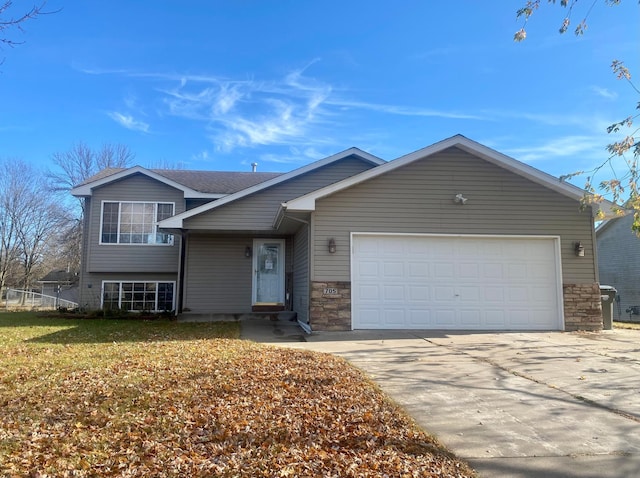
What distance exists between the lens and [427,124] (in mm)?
15008

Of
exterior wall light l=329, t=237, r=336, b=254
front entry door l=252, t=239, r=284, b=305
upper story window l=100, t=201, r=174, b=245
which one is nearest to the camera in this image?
exterior wall light l=329, t=237, r=336, b=254

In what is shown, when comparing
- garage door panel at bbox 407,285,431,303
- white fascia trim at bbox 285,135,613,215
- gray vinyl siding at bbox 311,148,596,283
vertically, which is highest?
white fascia trim at bbox 285,135,613,215

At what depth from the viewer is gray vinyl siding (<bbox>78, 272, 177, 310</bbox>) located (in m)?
14.7

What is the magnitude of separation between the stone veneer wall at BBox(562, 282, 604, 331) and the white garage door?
0.20 metres

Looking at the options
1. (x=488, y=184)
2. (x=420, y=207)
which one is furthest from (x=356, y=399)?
(x=488, y=184)

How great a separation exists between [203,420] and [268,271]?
34.4ft

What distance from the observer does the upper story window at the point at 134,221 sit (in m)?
14.5

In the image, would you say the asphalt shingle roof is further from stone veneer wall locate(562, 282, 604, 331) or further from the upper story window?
stone veneer wall locate(562, 282, 604, 331)

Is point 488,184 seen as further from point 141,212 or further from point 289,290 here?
point 141,212

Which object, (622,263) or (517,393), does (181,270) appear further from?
(622,263)

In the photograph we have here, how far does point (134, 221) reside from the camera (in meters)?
14.6

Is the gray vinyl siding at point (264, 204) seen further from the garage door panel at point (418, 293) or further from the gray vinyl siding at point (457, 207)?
the garage door panel at point (418, 293)

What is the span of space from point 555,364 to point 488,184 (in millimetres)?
5119

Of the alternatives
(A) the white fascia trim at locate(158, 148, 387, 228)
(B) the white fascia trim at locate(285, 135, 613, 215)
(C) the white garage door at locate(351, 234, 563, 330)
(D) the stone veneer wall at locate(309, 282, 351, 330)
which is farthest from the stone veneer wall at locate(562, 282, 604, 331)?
(A) the white fascia trim at locate(158, 148, 387, 228)
